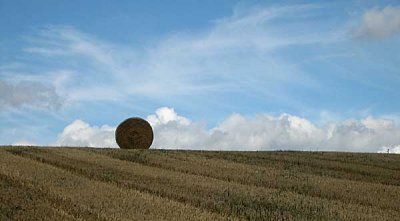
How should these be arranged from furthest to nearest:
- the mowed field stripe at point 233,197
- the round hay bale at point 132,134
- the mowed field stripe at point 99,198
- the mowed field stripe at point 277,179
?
the round hay bale at point 132,134 → the mowed field stripe at point 277,179 → the mowed field stripe at point 233,197 → the mowed field stripe at point 99,198

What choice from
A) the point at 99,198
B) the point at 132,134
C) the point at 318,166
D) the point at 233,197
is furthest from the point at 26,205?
the point at 132,134

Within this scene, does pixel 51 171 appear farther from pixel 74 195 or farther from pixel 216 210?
pixel 216 210

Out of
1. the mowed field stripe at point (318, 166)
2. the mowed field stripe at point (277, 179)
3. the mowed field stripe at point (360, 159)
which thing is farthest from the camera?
the mowed field stripe at point (360, 159)

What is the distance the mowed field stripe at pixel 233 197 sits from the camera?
11.3 meters

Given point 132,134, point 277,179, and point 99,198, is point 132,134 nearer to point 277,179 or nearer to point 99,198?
point 277,179

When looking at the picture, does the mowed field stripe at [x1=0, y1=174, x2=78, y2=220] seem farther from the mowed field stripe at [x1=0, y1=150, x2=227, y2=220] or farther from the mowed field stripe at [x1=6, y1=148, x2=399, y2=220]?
the mowed field stripe at [x1=6, y1=148, x2=399, y2=220]

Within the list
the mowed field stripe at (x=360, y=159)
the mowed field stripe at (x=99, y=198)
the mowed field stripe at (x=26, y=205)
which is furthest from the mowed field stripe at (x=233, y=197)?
the mowed field stripe at (x=360, y=159)

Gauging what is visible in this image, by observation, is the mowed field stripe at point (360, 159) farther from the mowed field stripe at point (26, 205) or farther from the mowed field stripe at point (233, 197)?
the mowed field stripe at point (26, 205)

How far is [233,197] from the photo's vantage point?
1270 cm

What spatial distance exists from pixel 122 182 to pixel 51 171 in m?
2.42

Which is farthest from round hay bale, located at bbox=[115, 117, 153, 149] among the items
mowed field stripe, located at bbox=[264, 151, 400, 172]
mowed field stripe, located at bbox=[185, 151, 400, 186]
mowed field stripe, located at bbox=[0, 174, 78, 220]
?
mowed field stripe, located at bbox=[0, 174, 78, 220]

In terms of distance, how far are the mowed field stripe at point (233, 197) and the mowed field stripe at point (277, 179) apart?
0.84 metres

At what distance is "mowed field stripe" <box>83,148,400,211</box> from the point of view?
14.1m

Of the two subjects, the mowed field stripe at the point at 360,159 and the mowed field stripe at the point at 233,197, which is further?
the mowed field stripe at the point at 360,159
